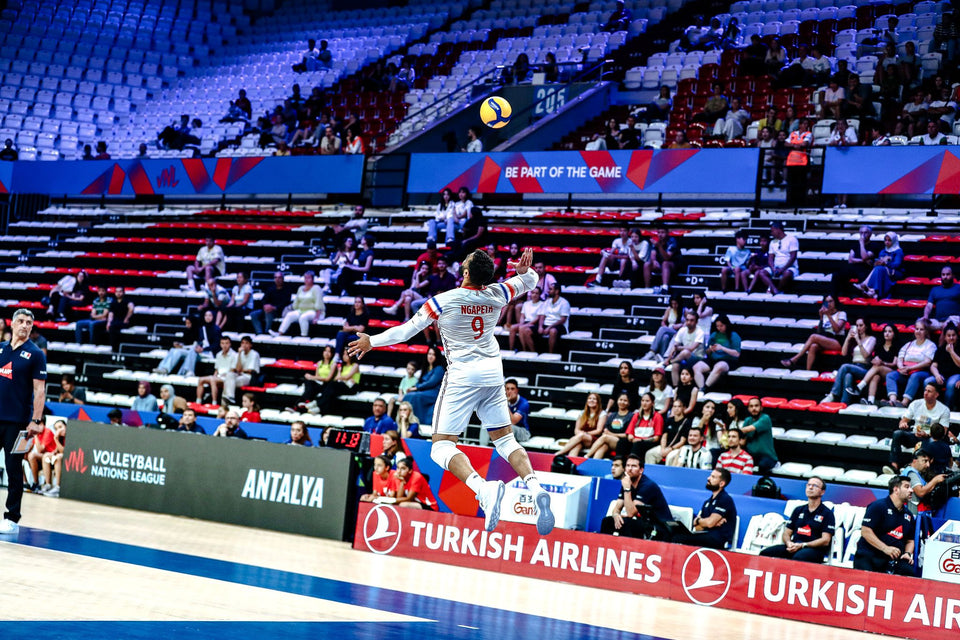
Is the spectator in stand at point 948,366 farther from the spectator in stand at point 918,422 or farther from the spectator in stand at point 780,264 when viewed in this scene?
the spectator in stand at point 780,264

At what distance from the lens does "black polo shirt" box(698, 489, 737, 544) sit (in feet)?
37.9

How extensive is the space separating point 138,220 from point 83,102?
23.4 feet

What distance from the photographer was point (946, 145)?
18125mm

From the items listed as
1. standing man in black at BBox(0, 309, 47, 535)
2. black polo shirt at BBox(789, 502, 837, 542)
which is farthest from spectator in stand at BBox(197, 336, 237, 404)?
black polo shirt at BBox(789, 502, 837, 542)

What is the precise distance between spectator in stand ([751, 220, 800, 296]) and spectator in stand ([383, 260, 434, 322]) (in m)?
5.65

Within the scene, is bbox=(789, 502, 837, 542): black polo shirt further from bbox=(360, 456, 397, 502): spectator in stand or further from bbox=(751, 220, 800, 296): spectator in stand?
bbox=(751, 220, 800, 296): spectator in stand

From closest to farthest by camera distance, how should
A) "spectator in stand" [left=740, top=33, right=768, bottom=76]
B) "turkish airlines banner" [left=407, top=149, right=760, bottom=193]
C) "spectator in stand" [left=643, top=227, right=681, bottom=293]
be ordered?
1. "spectator in stand" [left=643, top=227, right=681, bottom=293]
2. "turkish airlines banner" [left=407, top=149, right=760, bottom=193]
3. "spectator in stand" [left=740, top=33, right=768, bottom=76]

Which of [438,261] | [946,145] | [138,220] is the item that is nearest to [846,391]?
[946,145]

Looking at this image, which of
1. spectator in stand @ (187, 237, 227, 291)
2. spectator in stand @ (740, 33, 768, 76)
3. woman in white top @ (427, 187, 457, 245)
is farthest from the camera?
spectator in stand @ (740, 33, 768, 76)

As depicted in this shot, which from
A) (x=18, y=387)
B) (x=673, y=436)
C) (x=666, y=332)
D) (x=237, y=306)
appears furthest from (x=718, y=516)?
(x=237, y=306)

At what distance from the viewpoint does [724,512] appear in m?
11.6

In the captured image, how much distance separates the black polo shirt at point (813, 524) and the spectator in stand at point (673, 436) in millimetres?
3012

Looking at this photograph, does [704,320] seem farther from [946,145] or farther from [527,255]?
[527,255]

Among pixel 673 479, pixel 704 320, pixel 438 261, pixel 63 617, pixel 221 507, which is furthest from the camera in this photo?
pixel 438 261
